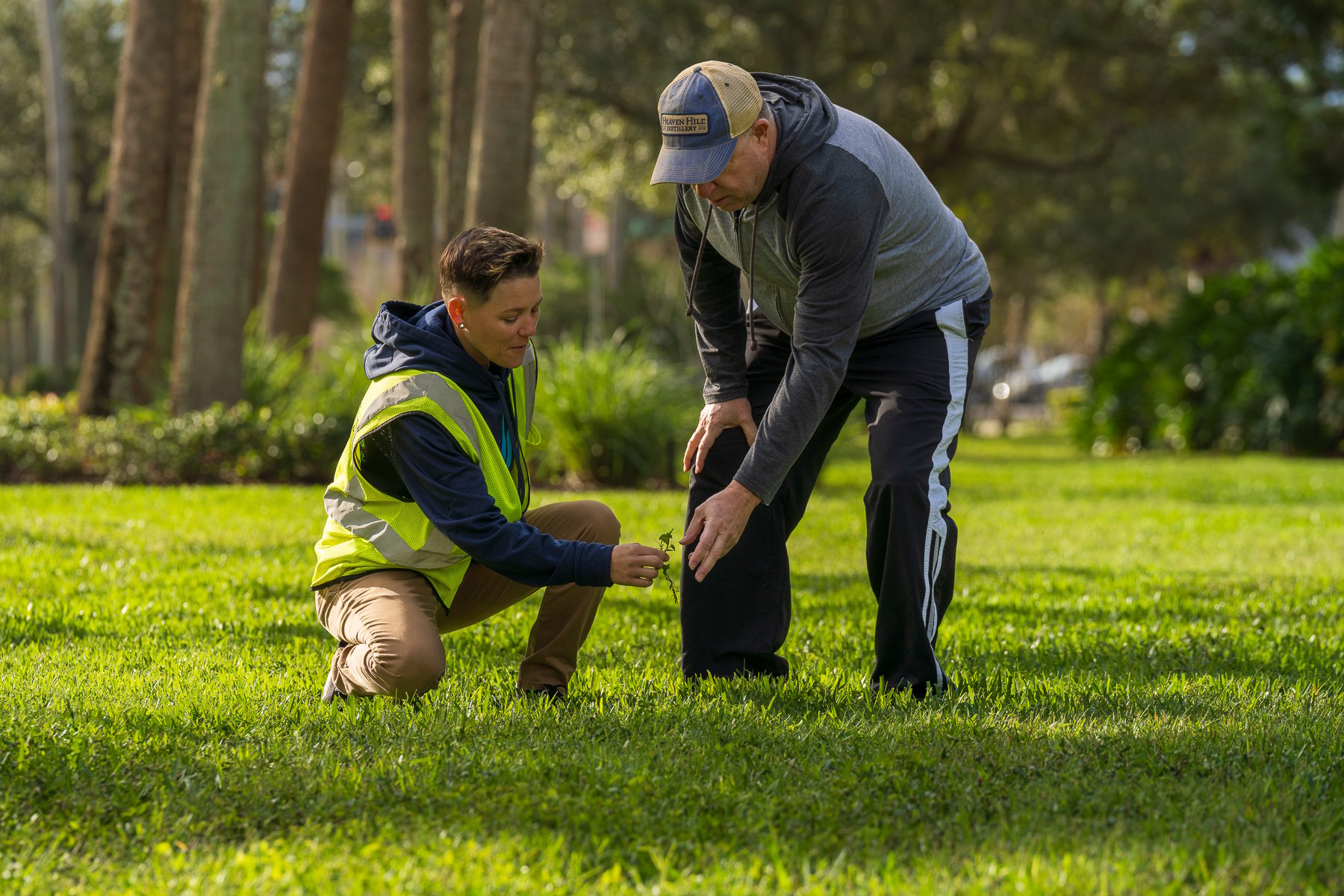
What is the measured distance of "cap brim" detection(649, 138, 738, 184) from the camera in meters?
3.57

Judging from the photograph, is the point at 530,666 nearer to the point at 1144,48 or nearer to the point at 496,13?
the point at 496,13

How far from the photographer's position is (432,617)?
13.0 ft

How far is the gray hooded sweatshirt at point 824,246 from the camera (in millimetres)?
3779

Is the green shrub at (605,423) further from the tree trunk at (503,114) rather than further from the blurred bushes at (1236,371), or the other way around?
the blurred bushes at (1236,371)

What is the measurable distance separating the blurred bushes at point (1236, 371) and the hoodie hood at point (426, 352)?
51.2ft

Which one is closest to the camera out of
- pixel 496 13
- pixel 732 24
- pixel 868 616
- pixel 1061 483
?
pixel 868 616

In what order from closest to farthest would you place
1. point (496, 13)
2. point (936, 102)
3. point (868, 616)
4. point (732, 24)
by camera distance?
point (868, 616)
point (496, 13)
point (732, 24)
point (936, 102)

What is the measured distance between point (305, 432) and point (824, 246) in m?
8.17

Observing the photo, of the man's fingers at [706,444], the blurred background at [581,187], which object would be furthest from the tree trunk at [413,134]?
the man's fingers at [706,444]

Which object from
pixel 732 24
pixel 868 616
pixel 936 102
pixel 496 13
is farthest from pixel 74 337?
pixel 868 616

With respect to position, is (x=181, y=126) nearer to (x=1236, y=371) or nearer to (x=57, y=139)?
(x=57, y=139)

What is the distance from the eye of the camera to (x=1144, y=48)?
74.0ft

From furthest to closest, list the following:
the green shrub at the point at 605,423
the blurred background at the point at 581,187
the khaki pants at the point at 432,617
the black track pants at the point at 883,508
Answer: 1. the green shrub at the point at 605,423
2. the blurred background at the point at 581,187
3. the black track pants at the point at 883,508
4. the khaki pants at the point at 432,617

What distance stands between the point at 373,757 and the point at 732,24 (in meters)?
20.0
